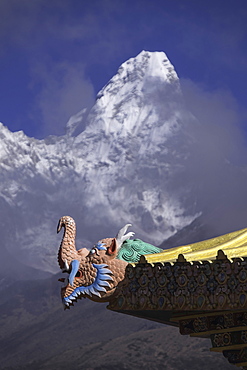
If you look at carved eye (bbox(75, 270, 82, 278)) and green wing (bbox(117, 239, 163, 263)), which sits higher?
green wing (bbox(117, 239, 163, 263))

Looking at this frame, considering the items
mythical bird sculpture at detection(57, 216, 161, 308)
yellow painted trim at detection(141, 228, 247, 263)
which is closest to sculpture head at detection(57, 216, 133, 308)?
mythical bird sculpture at detection(57, 216, 161, 308)

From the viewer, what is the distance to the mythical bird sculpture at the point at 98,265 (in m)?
5.57

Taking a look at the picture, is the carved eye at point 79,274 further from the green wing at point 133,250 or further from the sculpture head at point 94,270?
the green wing at point 133,250

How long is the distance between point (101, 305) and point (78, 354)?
778 centimetres

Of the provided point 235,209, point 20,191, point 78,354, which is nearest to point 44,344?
point 78,354

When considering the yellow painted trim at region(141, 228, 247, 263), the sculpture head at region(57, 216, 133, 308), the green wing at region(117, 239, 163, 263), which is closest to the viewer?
the yellow painted trim at region(141, 228, 247, 263)

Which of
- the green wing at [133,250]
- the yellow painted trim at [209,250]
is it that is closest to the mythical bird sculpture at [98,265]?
the green wing at [133,250]

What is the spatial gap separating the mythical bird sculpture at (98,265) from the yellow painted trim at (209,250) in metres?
0.19

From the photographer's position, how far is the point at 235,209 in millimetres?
39969

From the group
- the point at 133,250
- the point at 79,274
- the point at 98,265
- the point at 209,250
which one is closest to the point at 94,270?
the point at 98,265

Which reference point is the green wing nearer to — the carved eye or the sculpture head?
the sculpture head

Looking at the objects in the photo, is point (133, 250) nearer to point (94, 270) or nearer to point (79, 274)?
point (94, 270)

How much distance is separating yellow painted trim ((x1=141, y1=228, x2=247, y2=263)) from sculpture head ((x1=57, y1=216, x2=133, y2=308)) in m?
0.29

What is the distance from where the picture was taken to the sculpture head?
18.3 ft
